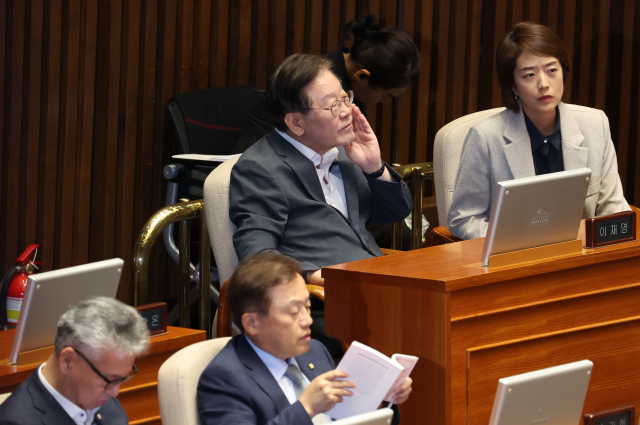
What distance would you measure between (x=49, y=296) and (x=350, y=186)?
138 cm

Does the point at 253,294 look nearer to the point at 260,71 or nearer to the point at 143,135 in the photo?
the point at 143,135

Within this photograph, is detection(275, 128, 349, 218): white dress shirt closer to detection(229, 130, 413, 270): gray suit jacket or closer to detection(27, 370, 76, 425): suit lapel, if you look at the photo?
detection(229, 130, 413, 270): gray suit jacket

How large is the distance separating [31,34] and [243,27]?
1.03m

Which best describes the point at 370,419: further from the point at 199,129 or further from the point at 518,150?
the point at 199,129

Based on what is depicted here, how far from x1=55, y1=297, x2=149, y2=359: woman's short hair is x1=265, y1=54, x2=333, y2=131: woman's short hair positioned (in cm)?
138

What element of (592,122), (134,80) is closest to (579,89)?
(592,122)

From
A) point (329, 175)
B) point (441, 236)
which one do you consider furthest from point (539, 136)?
point (329, 175)

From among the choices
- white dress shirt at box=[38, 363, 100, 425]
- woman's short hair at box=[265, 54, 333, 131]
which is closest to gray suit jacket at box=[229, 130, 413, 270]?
woman's short hair at box=[265, 54, 333, 131]

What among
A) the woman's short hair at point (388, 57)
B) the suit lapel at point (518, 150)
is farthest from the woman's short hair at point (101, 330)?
the woman's short hair at point (388, 57)

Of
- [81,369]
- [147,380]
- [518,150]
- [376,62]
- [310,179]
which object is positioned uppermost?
[376,62]

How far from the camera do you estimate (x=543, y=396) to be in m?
1.85

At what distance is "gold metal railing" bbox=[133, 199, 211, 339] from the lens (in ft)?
9.45

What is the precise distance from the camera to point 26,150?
3822 millimetres

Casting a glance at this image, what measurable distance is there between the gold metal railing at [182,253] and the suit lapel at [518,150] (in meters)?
1.14
